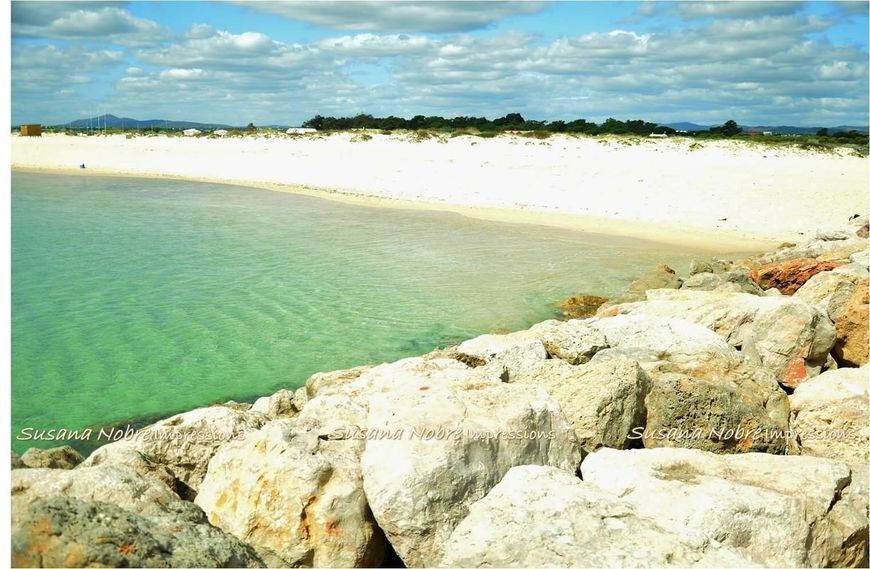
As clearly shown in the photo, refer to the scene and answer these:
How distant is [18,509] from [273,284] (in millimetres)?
10223

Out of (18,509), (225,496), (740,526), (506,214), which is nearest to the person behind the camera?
(18,509)

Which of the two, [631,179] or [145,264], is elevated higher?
[631,179]

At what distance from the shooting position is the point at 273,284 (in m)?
13.0

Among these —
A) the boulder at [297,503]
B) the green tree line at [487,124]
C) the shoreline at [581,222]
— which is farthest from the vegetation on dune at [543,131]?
the boulder at [297,503]

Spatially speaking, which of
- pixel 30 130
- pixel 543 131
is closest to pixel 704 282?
pixel 543 131

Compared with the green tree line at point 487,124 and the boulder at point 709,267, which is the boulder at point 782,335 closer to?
the boulder at point 709,267

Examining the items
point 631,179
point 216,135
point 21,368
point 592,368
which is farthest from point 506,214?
point 216,135

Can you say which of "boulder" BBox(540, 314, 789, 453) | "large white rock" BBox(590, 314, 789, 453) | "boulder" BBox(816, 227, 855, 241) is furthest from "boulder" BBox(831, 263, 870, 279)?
"boulder" BBox(816, 227, 855, 241)

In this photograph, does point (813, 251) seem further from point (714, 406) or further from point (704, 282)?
point (714, 406)

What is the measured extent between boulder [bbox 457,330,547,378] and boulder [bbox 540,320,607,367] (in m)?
0.14

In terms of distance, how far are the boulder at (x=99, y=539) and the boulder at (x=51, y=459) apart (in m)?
1.89

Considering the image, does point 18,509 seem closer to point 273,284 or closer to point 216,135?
point 273,284

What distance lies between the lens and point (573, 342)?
273 inches

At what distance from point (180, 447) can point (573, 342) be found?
3687 mm
